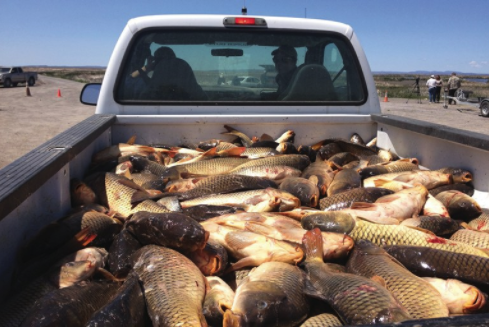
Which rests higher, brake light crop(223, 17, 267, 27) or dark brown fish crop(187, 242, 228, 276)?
brake light crop(223, 17, 267, 27)

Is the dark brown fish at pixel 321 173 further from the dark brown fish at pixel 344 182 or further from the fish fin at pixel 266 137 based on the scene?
the fish fin at pixel 266 137

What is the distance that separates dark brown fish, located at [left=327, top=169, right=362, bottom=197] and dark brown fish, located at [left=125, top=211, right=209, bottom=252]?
5.57 feet

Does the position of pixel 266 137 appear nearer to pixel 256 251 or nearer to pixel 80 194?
pixel 80 194

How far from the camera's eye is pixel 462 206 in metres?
3.65

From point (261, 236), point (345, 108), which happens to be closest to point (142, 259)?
point (261, 236)

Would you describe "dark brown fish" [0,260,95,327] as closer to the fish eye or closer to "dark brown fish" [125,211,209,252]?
"dark brown fish" [125,211,209,252]

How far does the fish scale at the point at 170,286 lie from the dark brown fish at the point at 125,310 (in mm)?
57

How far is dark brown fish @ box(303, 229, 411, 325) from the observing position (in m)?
2.12

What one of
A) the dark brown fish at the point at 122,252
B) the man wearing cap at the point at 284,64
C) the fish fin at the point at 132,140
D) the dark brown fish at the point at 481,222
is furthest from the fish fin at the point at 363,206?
the fish fin at the point at 132,140

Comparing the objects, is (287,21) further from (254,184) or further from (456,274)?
(456,274)

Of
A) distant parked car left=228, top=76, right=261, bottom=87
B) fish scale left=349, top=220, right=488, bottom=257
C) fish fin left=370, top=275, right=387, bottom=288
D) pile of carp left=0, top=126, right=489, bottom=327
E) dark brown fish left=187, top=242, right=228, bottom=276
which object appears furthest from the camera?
distant parked car left=228, top=76, right=261, bottom=87

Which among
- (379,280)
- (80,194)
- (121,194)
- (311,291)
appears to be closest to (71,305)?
(311,291)

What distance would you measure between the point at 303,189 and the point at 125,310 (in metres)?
2.05

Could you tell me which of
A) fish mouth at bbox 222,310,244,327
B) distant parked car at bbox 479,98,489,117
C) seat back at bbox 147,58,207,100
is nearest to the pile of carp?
fish mouth at bbox 222,310,244,327
